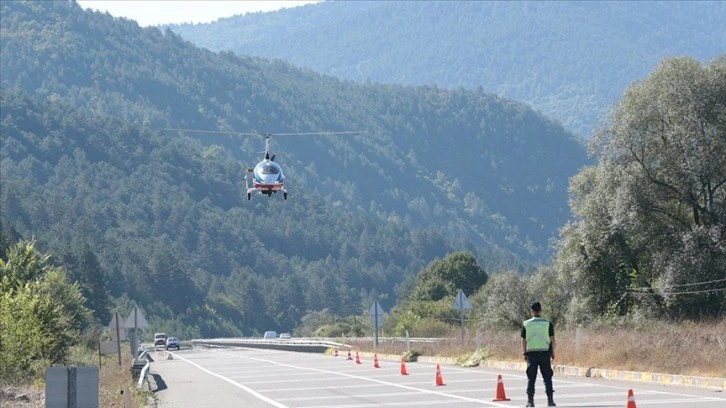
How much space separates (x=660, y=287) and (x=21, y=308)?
88.2 ft

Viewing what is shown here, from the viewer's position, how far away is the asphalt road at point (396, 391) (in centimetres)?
2389

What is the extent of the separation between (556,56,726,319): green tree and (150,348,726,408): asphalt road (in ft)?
52.8

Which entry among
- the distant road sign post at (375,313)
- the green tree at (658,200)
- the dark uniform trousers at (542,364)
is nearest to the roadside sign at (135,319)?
the distant road sign post at (375,313)

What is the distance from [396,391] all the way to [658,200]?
2943 cm

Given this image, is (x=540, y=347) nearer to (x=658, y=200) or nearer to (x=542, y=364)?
(x=542, y=364)

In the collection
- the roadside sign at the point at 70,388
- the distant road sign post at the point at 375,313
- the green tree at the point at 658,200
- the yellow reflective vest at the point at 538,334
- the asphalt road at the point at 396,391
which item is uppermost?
the green tree at the point at 658,200

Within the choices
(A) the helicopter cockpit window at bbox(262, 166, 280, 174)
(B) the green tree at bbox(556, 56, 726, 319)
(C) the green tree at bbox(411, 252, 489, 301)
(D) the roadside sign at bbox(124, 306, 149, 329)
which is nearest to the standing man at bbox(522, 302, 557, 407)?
(D) the roadside sign at bbox(124, 306, 149, 329)

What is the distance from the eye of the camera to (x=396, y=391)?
92.8 feet

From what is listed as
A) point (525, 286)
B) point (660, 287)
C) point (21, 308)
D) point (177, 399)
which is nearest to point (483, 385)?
point (177, 399)

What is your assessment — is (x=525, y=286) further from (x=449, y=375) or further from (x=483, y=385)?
(x=483, y=385)

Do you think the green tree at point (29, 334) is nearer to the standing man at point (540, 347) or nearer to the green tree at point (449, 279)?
the standing man at point (540, 347)

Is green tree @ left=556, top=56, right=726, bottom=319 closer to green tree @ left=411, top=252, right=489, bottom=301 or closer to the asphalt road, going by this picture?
the asphalt road

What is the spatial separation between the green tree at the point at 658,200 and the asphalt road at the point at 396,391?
16090 mm

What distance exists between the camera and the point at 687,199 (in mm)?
54906
